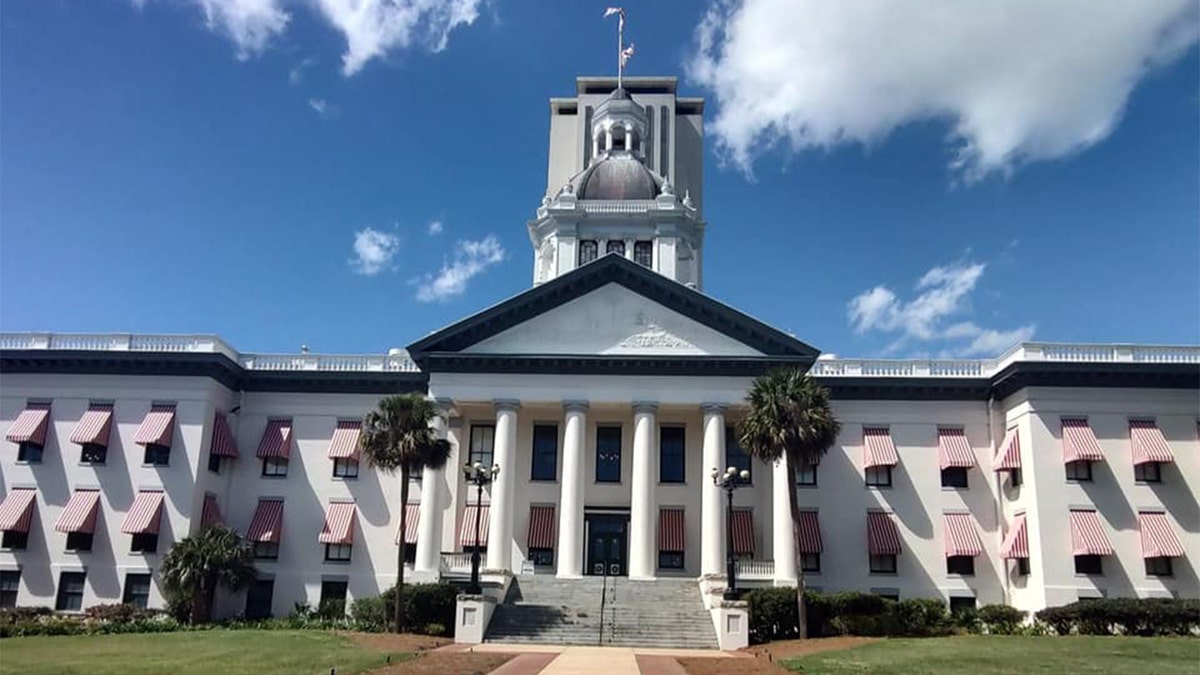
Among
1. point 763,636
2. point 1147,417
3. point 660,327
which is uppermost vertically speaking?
point 660,327

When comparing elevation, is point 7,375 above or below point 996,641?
above

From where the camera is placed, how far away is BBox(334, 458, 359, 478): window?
43812 millimetres

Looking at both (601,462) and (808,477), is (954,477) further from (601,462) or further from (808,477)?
(601,462)

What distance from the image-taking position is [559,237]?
55.0 metres

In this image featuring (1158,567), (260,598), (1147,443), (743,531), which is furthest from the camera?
(260,598)

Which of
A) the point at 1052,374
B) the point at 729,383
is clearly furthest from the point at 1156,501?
the point at 729,383

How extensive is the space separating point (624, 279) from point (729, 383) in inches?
251

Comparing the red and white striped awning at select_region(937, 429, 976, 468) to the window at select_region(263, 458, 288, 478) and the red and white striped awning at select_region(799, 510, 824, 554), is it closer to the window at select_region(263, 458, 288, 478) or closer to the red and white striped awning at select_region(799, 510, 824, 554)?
the red and white striped awning at select_region(799, 510, 824, 554)

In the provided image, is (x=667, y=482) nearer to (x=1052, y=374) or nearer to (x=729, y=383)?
(x=729, y=383)

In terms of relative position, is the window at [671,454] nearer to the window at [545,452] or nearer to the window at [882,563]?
the window at [545,452]

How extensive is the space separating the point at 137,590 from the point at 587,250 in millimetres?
28725

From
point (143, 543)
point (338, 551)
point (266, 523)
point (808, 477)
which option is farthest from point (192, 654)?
point (808, 477)

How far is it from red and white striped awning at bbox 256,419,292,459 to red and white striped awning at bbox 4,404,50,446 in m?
9.00

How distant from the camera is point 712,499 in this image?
38.9 metres
